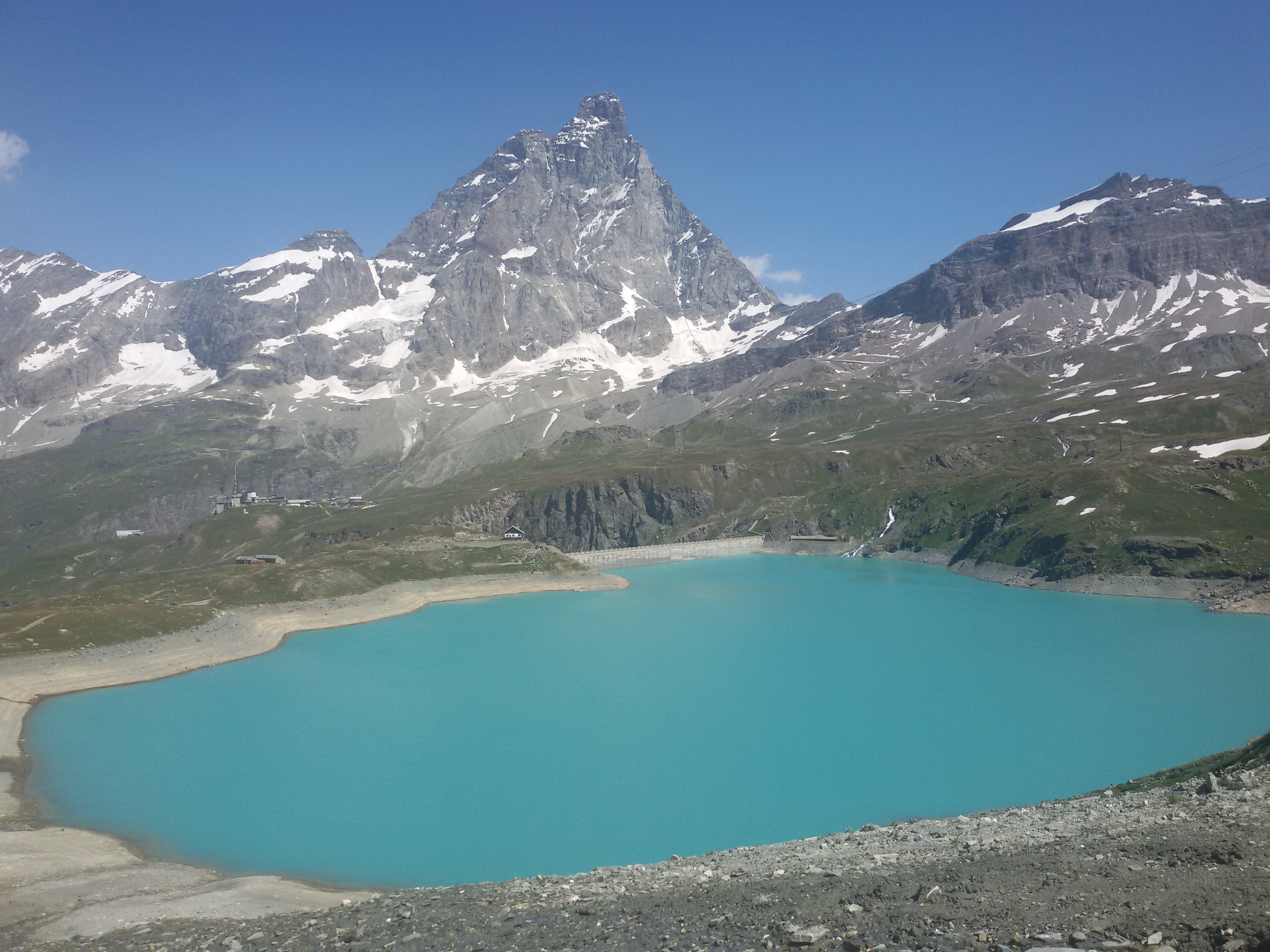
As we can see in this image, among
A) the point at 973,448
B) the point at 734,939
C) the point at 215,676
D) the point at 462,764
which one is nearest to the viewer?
→ the point at 734,939

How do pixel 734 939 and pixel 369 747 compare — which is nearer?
pixel 734 939

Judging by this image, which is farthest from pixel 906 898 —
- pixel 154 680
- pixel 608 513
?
pixel 608 513

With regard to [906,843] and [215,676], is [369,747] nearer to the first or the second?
[215,676]

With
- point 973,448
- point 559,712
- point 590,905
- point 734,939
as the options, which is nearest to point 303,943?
point 590,905

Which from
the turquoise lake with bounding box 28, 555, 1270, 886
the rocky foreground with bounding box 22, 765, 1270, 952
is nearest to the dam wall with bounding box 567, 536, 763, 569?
the turquoise lake with bounding box 28, 555, 1270, 886

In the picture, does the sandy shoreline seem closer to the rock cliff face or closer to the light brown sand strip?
the light brown sand strip

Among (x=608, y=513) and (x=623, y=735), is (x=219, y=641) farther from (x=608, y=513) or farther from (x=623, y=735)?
(x=608, y=513)
